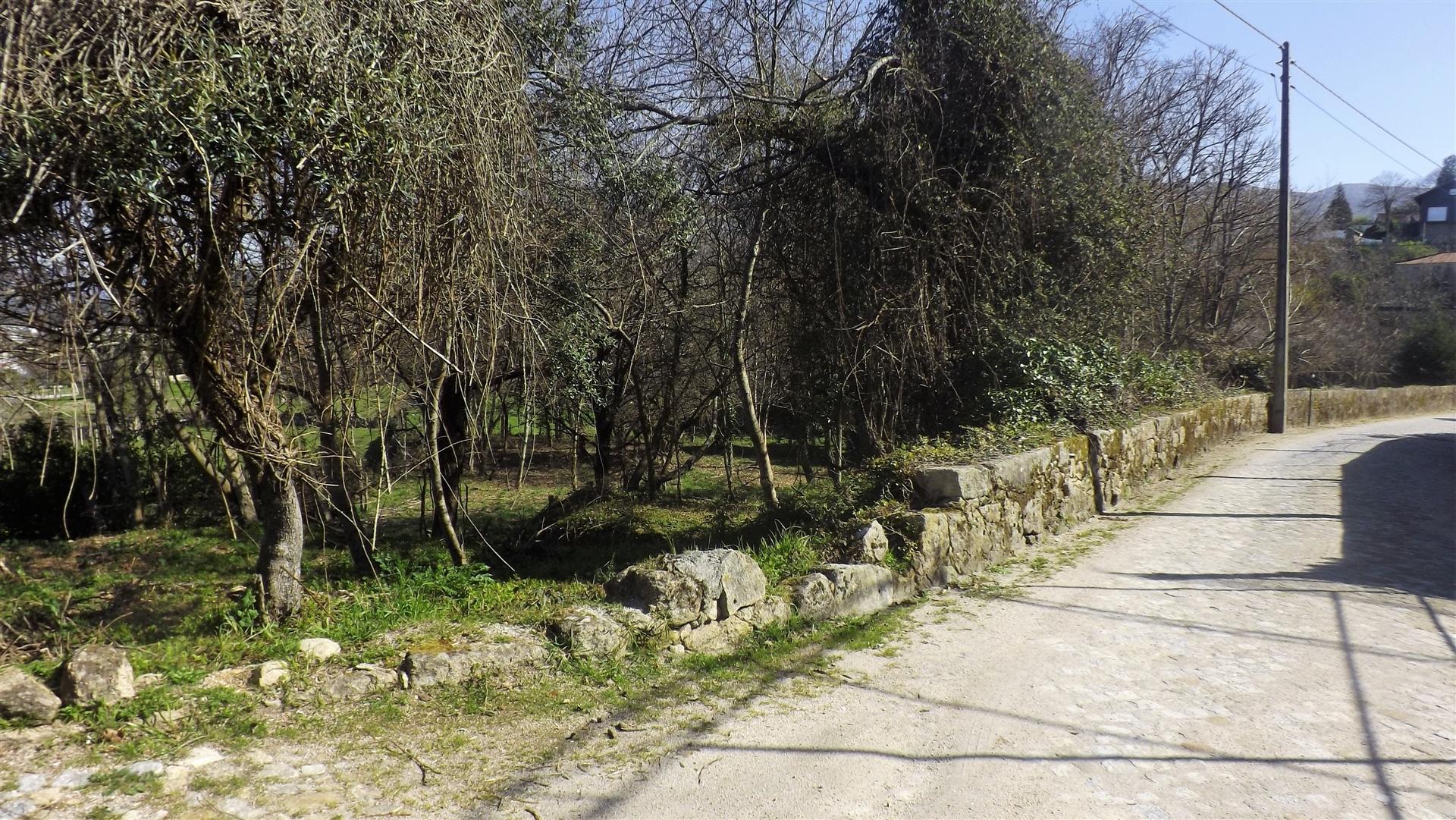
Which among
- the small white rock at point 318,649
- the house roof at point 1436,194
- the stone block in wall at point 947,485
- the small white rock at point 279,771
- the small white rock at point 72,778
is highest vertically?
the house roof at point 1436,194

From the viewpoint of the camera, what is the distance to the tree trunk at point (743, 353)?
11.4 metres

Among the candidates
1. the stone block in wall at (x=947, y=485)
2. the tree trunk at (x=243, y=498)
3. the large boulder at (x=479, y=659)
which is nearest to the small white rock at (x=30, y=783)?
the large boulder at (x=479, y=659)

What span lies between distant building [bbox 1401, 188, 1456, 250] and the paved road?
63.0 meters

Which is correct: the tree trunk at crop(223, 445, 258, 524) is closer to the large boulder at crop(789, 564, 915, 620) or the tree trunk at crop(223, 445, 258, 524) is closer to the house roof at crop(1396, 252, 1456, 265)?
the large boulder at crop(789, 564, 915, 620)

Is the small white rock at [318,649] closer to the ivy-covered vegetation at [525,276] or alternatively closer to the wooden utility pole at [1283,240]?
the ivy-covered vegetation at [525,276]

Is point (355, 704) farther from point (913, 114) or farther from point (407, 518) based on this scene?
point (407, 518)

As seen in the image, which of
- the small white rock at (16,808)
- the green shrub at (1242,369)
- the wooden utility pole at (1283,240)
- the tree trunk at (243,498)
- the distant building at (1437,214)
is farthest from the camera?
the distant building at (1437,214)

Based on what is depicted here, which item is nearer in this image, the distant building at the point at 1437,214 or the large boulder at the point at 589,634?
the large boulder at the point at 589,634

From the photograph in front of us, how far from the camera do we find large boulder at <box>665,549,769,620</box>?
566 centimetres

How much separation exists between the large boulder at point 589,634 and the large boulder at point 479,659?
0.43 feet

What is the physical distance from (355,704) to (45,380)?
120 inches

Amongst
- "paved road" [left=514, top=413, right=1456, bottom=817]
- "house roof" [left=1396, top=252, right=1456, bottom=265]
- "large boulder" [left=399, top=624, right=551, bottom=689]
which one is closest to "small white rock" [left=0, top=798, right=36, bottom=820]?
"large boulder" [left=399, top=624, right=551, bottom=689]

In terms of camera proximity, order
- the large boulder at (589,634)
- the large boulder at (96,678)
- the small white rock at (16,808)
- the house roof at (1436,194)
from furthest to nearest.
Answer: the house roof at (1436,194) < the large boulder at (589,634) < the large boulder at (96,678) < the small white rock at (16,808)

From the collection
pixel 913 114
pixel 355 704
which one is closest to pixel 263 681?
pixel 355 704
